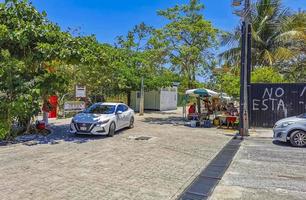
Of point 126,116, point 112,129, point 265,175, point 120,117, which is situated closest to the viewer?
point 265,175

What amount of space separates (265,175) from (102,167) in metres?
3.94

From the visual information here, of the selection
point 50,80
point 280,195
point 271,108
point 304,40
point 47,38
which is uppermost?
point 304,40

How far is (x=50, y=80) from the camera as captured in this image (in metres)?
12.9

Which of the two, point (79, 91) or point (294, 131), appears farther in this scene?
point (79, 91)

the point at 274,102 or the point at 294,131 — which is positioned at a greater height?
the point at 274,102

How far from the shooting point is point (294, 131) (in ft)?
39.7

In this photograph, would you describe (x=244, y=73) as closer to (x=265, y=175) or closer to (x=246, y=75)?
(x=246, y=75)

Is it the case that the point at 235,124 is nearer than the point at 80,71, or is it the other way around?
the point at 235,124

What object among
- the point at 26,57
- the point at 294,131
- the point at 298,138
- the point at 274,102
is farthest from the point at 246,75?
the point at 26,57

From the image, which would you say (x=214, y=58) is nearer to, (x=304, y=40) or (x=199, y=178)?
(x=304, y=40)

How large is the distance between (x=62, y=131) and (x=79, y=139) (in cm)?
247

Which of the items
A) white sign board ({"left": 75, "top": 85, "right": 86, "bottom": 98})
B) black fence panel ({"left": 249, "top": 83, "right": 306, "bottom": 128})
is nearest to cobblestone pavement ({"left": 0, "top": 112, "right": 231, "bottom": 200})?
black fence panel ({"left": 249, "top": 83, "right": 306, "bottom": 128})

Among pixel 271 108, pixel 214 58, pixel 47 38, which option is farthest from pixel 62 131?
pixel 214 58

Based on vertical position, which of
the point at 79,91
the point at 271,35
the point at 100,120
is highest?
the point at 271,35
